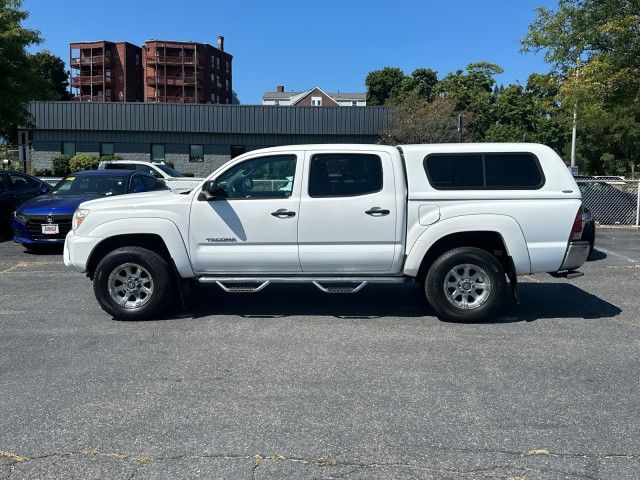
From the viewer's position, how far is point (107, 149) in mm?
39875

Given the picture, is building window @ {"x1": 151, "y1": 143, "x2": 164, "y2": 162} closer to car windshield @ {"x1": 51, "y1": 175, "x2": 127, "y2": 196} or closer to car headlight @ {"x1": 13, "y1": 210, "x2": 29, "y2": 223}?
car windshield @ {"x1": 51, "y1": 175, "x2": 127, "y2": 196}

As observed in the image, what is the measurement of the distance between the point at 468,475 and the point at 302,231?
3.90 m

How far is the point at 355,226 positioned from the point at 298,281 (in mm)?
898

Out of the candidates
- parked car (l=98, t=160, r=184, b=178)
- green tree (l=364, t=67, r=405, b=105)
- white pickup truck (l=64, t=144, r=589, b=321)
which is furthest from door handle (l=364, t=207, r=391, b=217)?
green tree (l=364, t=67, r=405, b=105)

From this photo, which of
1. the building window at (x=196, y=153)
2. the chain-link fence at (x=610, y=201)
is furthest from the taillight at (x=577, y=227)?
the building window at (x=196, y=153)

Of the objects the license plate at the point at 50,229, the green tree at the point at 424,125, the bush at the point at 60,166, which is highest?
the green tree at the point at 424,125

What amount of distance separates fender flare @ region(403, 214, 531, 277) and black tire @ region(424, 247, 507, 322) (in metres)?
0.22

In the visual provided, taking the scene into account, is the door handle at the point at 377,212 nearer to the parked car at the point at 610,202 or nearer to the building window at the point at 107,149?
the parked car at the point at 610,202

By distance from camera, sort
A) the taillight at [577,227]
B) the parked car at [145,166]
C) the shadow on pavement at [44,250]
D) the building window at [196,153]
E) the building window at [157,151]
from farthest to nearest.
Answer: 1. the building window at [196,153]
2. the building window at [157,151]
3. the parked car at [145,166]
4. the shadow on pavement at [44,250]
5. the taillight at [577,227]

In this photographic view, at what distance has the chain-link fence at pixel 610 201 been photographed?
16.9 metres

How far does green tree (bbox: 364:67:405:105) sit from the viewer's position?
73.9 meters

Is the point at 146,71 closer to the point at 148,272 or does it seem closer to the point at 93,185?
the point at 93,185

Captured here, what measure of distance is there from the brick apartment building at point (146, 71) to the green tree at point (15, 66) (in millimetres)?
64629

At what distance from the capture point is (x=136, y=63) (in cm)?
8625
